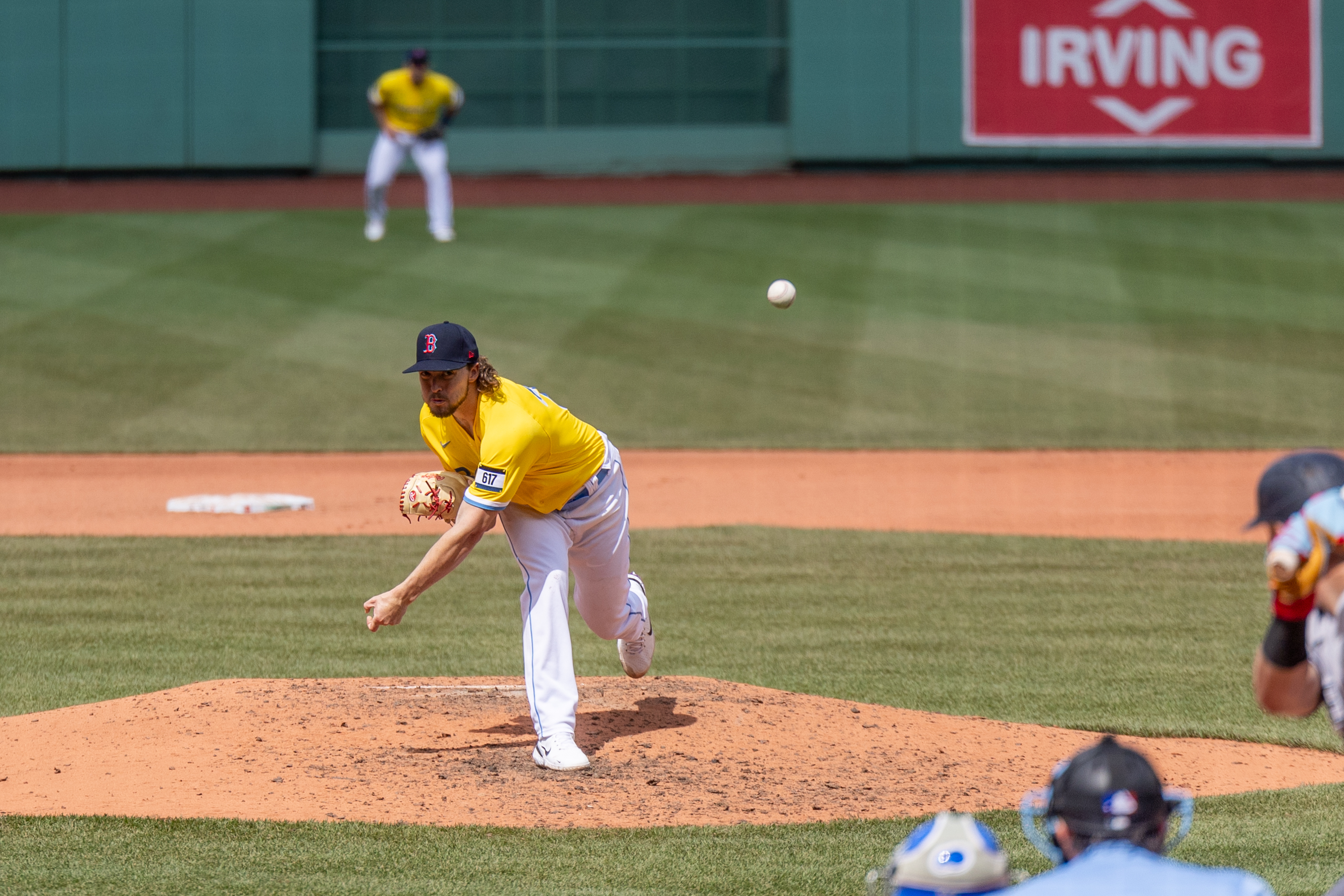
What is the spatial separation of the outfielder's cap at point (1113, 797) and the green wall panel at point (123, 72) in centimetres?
2542

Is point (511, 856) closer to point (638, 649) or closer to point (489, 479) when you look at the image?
point (489, 479)

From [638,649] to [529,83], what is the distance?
21.1 m

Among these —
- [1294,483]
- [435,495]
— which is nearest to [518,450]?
[435,495]

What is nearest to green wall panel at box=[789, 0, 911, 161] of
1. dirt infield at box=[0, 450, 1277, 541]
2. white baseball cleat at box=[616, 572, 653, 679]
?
dirt infield at box=[0, 450, 1277, 541]

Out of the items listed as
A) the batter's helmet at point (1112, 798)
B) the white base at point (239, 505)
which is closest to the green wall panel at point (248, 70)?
the white base at point (239, 505)

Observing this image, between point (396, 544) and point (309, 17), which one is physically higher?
point (309, 17)

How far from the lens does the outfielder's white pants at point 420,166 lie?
2100 cm

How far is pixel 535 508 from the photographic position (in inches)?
245

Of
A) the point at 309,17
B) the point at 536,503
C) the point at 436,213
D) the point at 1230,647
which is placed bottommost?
the point at 1230,647

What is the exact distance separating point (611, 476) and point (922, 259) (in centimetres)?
1784

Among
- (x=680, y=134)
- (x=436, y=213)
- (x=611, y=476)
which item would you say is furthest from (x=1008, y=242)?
(x=611, y=476)

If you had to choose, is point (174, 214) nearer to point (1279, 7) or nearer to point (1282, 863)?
point (1279, 7)

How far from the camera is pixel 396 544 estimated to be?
11.9 metres

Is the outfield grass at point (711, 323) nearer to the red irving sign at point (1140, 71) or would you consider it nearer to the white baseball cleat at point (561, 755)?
the red irving sign at point (1140, 71)
